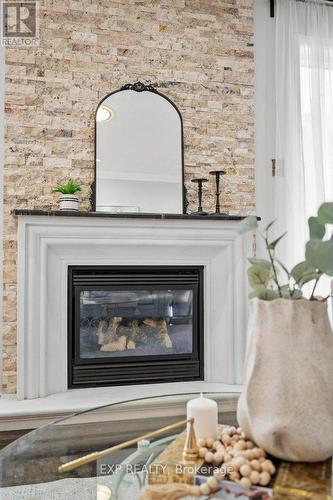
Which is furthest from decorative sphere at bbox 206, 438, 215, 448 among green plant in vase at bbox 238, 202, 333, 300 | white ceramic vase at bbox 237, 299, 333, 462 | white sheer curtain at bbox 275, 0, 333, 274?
white sheer curtain at bbox 275, 0, 333, 274

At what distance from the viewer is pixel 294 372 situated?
0.84m

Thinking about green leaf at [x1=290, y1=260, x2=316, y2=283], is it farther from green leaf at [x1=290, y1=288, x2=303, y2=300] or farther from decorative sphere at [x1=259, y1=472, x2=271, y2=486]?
decorative sphere at [x1=259, y1=472, x2=271, y2=486]

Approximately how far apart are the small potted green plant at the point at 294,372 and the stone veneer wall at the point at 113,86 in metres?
2.32

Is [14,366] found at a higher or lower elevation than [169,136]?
Result: lower

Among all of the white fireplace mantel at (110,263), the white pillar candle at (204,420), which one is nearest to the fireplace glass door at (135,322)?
the white fireplace mantel at (110,263)

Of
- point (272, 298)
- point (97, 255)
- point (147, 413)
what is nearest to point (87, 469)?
point (147, 413)

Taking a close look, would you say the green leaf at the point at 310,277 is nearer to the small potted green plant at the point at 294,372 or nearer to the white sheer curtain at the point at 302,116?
the small potted green plant at the point at 294,372

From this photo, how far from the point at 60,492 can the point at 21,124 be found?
229 centimetres

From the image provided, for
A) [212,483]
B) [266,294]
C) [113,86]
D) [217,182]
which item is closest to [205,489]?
[212,483]

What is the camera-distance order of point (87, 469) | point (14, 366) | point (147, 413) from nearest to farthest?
point (87, 469) < point (147, 413) < point (14, 366)

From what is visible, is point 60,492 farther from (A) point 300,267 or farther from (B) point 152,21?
(B) point 152,21

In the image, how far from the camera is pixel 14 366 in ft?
9.44

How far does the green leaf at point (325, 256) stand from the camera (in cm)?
81

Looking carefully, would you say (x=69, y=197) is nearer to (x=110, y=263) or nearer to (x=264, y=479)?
(x=110, y=263)
